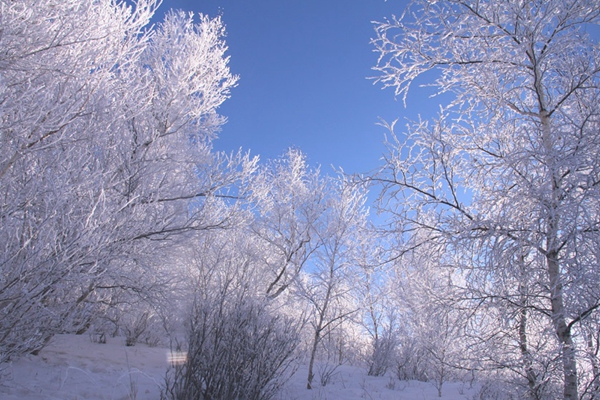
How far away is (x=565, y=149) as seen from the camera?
10.6 feet

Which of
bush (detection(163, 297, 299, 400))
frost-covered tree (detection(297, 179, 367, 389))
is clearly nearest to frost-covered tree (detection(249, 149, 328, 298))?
frost-covered tree (detection(297, 179, 367, 389))

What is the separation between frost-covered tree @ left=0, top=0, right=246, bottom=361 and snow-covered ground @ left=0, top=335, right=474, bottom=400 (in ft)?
2.33

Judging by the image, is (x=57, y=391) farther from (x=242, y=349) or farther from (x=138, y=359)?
(x=138, y=359)

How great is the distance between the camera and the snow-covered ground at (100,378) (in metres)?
4.43

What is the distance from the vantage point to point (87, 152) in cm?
480

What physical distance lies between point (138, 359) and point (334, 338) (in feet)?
28.3

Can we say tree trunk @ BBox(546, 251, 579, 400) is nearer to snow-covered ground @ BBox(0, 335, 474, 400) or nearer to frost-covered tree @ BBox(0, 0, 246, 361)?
snow-covered ground @ BBox(0, 335, 474, 400)

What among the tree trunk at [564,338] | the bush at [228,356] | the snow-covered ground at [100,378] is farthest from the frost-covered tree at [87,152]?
the tree trunk at [564,338]

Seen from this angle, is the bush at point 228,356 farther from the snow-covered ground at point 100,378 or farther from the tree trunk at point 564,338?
the tree trunk at point 564,338

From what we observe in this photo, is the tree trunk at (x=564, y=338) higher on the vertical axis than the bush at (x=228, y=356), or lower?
higher

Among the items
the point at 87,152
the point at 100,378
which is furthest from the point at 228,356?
the point at 87,152

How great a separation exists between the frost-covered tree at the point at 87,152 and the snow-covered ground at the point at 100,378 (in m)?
0.71

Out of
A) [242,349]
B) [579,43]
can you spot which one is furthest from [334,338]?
[579,43]

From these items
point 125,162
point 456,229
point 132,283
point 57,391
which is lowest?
point 57,391
